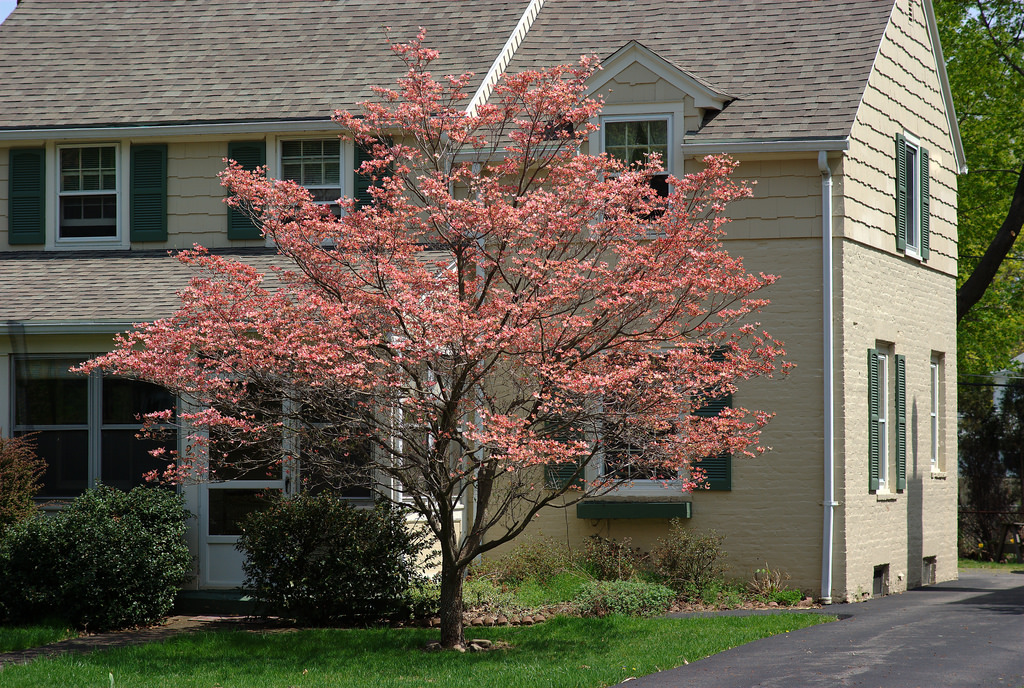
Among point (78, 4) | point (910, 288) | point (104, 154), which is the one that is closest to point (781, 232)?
point (910, 288)

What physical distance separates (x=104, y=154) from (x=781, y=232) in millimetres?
9165

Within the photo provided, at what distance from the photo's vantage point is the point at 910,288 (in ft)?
53.8

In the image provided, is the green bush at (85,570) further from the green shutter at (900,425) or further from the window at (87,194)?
the green shutter at (900,425)

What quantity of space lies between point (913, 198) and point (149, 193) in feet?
35.3

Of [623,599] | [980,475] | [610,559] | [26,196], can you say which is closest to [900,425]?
[610,559]

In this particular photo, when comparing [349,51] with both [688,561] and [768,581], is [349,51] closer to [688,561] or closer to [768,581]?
[688,561]

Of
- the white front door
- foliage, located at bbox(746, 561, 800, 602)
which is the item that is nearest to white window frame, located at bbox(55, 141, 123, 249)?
the white front door

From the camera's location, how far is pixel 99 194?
1571 cm

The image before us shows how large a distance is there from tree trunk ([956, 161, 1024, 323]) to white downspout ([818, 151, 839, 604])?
715 centimetres

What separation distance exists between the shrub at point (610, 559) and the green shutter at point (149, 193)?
23.1ft

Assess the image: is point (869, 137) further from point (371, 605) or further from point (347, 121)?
point (371, 605)

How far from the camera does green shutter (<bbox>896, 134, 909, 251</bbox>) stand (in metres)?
16.0

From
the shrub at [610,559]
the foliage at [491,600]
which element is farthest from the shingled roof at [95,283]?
the shrub at [610,559]

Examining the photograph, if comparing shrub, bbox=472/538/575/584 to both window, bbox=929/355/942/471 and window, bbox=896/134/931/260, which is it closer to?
window, bbox=896/134/931/260
